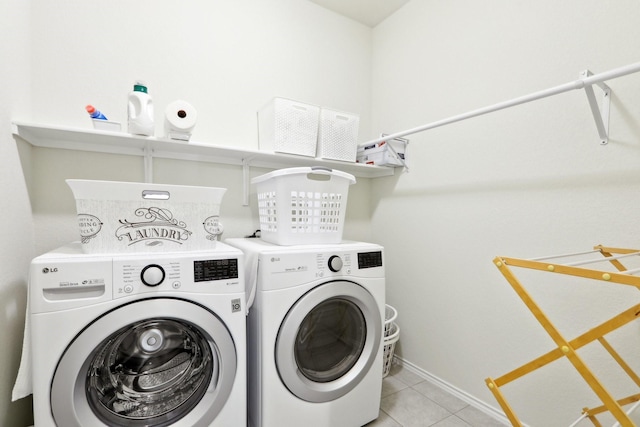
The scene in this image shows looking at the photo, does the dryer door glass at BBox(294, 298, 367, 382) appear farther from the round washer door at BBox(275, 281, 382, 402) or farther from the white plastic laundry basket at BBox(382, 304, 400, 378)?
the white plastic laundry basket at BBox(382, 304, 400, 378)

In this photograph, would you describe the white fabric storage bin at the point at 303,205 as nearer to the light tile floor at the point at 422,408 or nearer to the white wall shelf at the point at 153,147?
the white wall shelf at the point at 153,147

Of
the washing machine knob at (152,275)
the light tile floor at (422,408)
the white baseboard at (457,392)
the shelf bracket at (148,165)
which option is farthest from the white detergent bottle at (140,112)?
the white baseboard at (457,392)

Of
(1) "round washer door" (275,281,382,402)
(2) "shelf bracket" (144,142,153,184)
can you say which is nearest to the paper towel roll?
(2) "shelf bracket" (144,142,153,184)

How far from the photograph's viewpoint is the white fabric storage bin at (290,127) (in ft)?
5.45

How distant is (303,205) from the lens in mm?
1379

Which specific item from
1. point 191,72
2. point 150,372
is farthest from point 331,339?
point 191,72

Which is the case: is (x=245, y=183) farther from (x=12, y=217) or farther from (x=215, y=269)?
(x=12, y=217)

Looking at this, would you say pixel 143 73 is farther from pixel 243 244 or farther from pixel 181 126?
pixel 243 244

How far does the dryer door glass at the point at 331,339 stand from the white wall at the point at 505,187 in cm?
67

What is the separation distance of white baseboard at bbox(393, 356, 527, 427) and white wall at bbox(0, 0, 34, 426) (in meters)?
1.98

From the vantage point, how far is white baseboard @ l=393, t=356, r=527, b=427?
4.84 ft

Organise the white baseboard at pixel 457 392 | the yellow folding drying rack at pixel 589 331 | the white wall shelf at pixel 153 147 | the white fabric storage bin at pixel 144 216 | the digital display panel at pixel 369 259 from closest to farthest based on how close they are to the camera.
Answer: the yellow folding drying rack at pixel 589 331 < the white fabric storage bin at pixel 144 216 < the white wall shelf at pixel 153 147 < the digital display panel at pixel 369 259 < the white baseboard at pixel 457 392

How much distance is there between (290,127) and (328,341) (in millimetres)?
1168

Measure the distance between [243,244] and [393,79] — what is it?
5.33 feet
